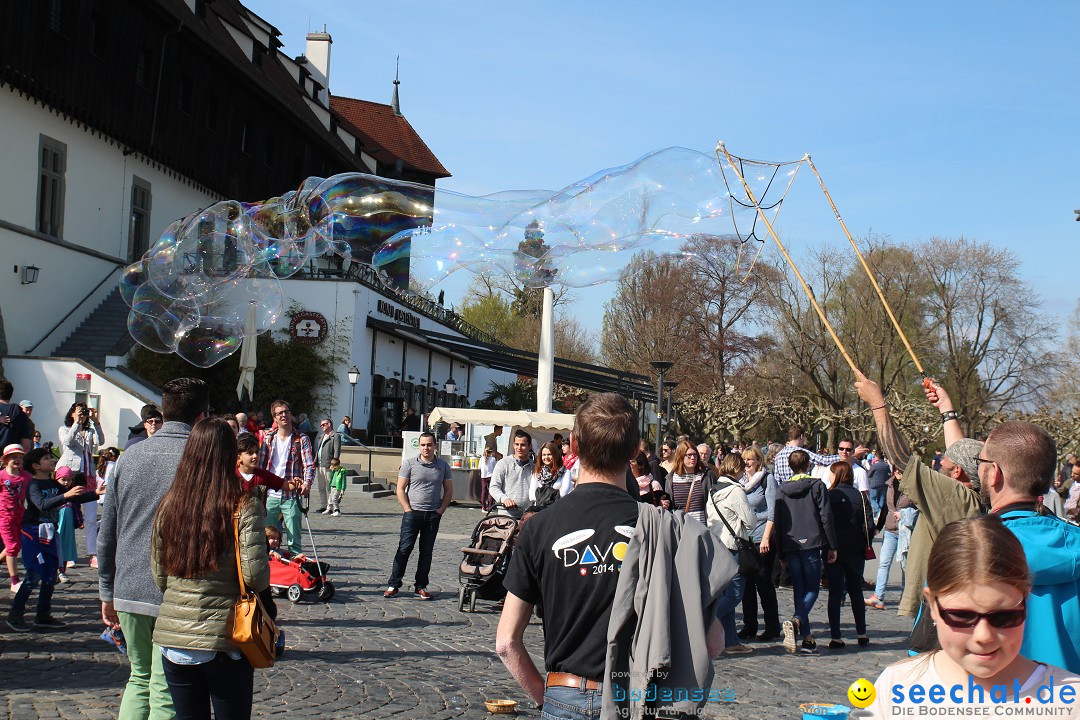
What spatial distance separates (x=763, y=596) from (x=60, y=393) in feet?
68.6

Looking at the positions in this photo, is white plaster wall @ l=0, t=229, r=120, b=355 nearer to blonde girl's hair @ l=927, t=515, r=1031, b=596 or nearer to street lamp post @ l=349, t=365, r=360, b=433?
street lamp post @ l=349, t=365, r=360, b=433

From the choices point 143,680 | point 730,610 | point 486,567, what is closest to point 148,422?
point 486,567

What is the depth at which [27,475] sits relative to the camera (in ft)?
29.9

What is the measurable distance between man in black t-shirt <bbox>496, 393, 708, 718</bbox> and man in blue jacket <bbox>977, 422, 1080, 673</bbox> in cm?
113

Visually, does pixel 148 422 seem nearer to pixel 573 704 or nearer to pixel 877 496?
pixel 573 704

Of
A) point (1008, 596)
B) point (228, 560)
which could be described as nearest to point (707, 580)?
point (1008, 596)

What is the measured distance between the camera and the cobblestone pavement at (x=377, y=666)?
259 inches

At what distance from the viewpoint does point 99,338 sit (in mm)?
28750

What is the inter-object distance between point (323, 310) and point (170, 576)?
31.2 m

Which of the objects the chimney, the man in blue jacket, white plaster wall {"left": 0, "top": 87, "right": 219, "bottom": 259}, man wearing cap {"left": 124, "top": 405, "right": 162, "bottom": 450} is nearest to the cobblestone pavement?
man wearing cap {"left": 124, "top": 405, "right": 162, "bottom": 450}

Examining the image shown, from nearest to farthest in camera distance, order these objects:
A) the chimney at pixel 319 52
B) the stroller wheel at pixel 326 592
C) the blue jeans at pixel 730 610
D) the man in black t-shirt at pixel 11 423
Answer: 1. the blue jeans at pixel 730 610
2. the stroller wheel at pixel 326 592
3. the man in black t-shirt at pixel 11 423
4. the chimney at pixel 319 52

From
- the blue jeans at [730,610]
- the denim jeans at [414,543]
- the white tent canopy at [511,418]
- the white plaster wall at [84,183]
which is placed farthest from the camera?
the white tent canopy at [511,418]

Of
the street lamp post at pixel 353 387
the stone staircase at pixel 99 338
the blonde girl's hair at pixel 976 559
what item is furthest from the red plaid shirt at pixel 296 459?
the street lamp post at pixel 353 387

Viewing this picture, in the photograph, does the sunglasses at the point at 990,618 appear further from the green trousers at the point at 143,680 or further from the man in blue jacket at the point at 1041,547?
the green trousers at the point at 143,680
